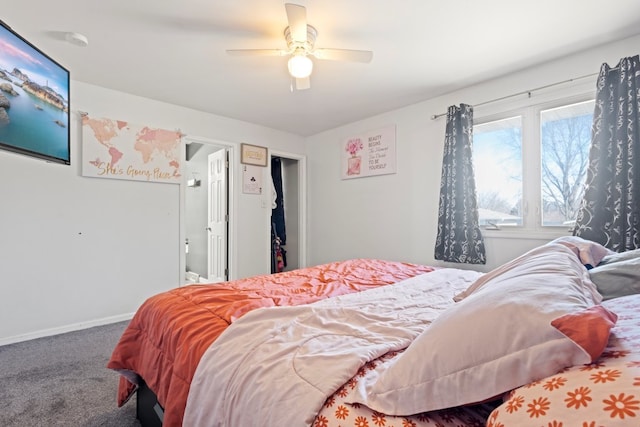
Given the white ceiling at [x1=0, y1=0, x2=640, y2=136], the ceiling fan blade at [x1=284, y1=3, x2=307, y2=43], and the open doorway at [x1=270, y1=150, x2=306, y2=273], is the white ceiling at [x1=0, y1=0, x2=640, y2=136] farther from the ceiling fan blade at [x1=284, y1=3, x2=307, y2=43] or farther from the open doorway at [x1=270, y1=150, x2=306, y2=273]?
the open doorway at [x1=270, y1=150, x2=306, y2=273]

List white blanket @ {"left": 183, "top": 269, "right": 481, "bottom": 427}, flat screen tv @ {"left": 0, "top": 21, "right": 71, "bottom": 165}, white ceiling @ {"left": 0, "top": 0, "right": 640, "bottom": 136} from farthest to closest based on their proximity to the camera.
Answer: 1. white ceiling @ {"left": 0, "top": 0, "right": 640, "bottom": 136}
2. flat screen tv @ {"left": 0, "top": 21, "right": 71, "bottom": 165}
3. white blanket @ {"left": 183, "top": 269, "right": 481, "bottom": 427}

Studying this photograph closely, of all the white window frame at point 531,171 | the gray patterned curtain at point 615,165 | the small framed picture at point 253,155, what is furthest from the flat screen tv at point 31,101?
the gray patterned curtain at point 615,165

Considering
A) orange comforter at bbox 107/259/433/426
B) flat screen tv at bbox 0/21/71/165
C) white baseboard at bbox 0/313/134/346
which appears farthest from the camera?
white baseboard at bbox 0/313/134/346

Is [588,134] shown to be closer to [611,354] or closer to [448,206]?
[448,206]

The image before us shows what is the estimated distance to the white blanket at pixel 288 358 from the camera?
0.74 meters

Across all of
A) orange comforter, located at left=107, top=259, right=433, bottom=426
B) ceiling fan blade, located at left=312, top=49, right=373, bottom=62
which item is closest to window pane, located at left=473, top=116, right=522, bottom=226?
orange comforter, located at left=107, top=259, right=433, bottom=426

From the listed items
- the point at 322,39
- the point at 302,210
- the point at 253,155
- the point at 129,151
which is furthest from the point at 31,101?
the point at 302,210

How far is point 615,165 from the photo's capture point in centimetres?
216

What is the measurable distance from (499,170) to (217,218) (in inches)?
138

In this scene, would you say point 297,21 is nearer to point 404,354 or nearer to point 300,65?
point 300,65

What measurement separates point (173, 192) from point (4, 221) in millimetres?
1390

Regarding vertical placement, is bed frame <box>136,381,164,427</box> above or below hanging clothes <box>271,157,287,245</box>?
below

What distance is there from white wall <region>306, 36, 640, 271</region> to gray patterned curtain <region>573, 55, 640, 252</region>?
0.20m

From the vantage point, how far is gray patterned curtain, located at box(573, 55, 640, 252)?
2.09 m
